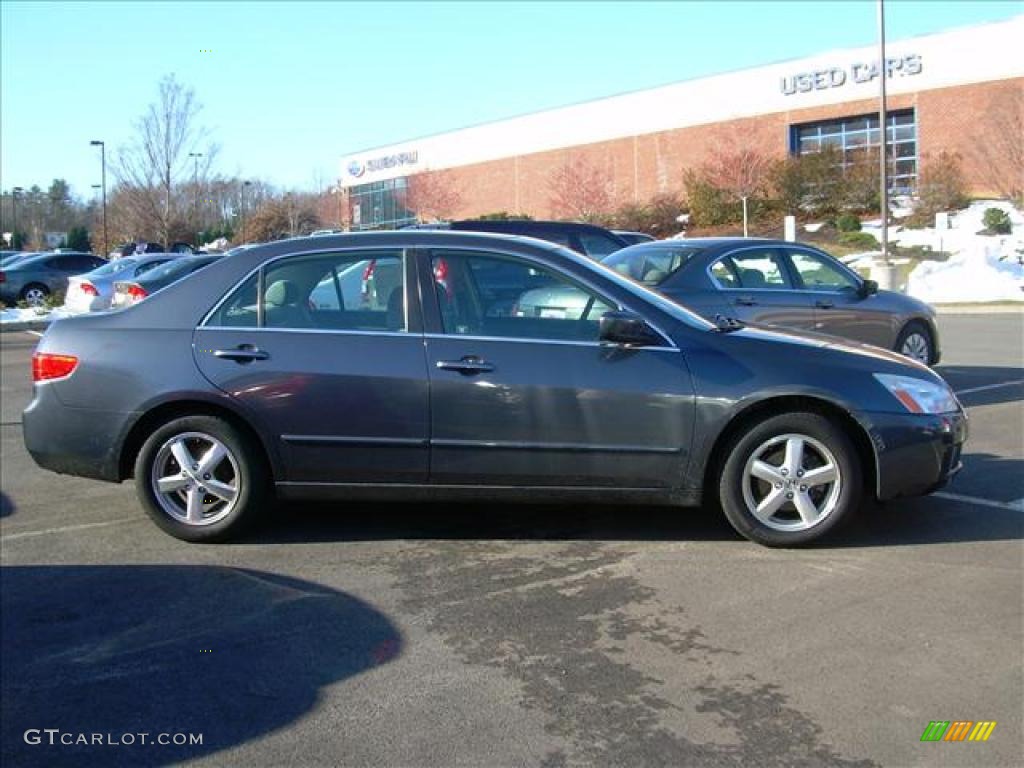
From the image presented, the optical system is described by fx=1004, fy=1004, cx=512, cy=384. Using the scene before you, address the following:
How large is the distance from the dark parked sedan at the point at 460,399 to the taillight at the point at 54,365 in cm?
1

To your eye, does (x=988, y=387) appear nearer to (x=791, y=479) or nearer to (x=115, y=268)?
(x=791, y=479)

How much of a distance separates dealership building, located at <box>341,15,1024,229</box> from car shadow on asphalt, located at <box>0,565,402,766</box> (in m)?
26.4

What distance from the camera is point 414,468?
5.19 m

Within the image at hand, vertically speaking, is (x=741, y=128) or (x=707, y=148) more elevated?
(x=741, y=128)

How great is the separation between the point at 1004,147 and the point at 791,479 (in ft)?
130

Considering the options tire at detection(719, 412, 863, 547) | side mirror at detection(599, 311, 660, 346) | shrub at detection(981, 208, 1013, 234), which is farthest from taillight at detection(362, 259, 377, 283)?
shrub at detection(981, 208, 1013, 234)

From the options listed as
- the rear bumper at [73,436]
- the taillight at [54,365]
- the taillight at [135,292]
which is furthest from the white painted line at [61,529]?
the taillight at [135,292]

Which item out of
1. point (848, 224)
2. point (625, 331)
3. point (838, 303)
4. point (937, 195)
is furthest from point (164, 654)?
point (937, 195)

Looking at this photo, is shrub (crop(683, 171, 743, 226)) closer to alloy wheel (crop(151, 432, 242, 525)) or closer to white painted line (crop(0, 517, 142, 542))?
white painted line (crop(0, 517, 142, 542))

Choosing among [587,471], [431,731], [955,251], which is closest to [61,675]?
[431,731]

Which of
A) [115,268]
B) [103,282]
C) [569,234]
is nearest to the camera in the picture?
[569,234]

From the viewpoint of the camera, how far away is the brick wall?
137ft

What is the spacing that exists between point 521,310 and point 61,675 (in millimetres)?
2720

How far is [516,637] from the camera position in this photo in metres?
4.12
